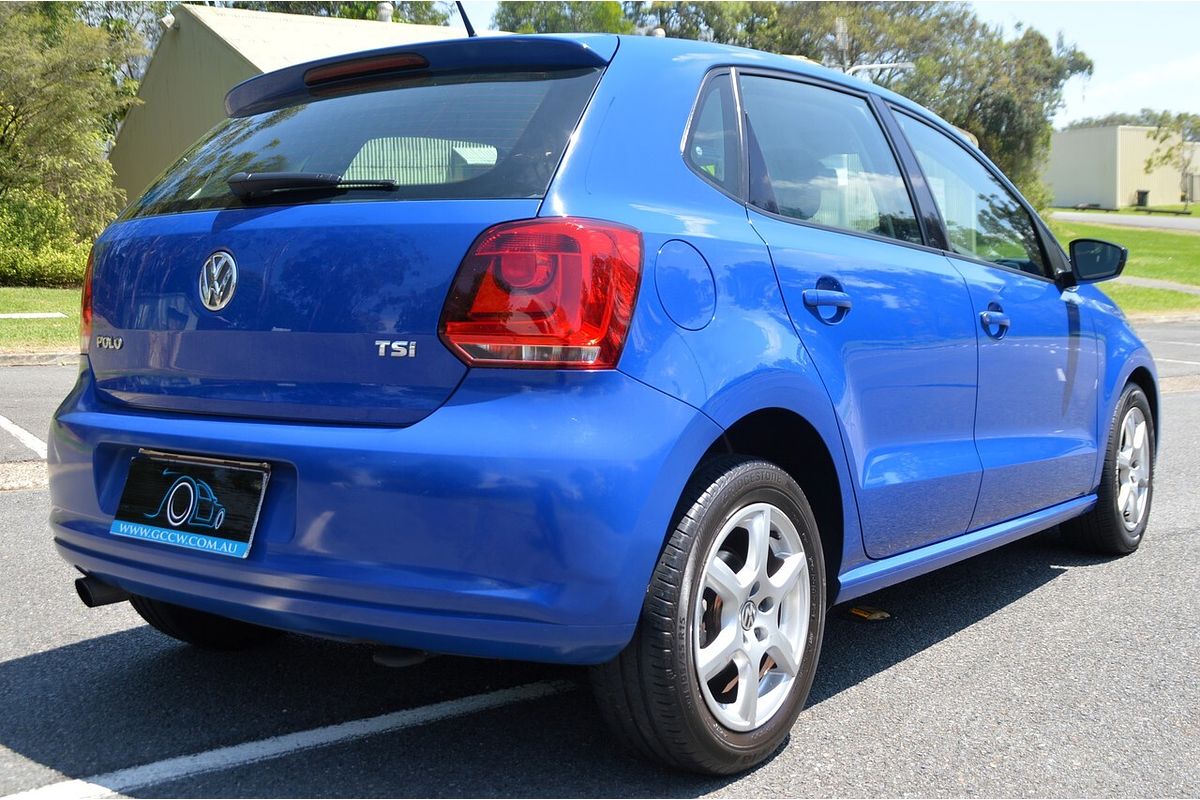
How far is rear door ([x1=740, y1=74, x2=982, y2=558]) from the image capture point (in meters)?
3.25

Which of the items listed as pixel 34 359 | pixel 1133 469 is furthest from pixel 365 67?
pixel 34 359

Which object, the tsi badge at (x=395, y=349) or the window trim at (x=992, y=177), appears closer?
the tsi badge at (x=395, y=349)

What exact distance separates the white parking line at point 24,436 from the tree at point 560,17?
4343 centimetres

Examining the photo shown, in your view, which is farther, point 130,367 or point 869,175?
point 869,175

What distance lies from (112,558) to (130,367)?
471 mm

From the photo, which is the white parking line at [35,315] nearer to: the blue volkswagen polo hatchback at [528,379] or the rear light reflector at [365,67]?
the blue volkswagen polo hatchback at [528,379]

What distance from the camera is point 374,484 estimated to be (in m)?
2.59

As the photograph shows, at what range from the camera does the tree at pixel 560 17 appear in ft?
167

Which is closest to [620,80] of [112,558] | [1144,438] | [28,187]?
[112,558]

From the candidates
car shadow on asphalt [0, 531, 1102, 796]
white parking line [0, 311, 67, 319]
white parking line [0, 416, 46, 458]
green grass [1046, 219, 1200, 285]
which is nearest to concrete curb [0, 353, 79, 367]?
white parking line [0, 311, 67, 319]

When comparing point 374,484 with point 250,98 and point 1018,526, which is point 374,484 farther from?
point 1018,526

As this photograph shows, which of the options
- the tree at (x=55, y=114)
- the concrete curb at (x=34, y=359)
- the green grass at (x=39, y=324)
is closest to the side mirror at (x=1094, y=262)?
the concrete curb at (x=34, y=359)

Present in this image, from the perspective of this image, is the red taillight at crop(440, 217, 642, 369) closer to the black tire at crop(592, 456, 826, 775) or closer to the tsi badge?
the tsi badge

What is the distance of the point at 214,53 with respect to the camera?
26.3 metres
